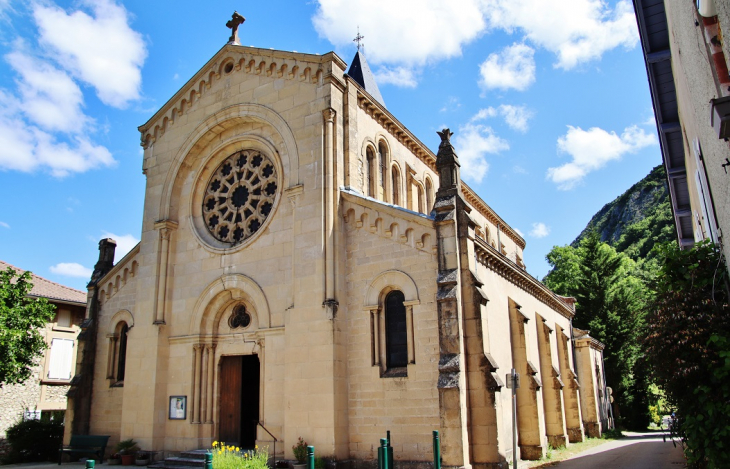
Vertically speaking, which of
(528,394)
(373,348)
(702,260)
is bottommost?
(528,394)

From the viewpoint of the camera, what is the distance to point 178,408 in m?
19.0

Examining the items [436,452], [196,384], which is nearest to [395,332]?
[436,452]

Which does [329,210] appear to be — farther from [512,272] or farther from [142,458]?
[142,458]

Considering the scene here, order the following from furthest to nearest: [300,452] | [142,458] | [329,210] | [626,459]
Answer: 1. [626,459]
2. [142,458]
3. [329,210]
4. [300,452]

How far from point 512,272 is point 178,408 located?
12.9m

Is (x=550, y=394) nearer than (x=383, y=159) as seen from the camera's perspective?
No

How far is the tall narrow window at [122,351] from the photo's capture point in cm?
2152

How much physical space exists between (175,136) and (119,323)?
7.75 metres

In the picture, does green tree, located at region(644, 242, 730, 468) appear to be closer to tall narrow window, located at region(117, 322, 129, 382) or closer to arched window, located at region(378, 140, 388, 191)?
arched window, located at region(378, 140, 388, 191)

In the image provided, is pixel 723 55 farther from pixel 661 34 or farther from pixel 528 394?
pixel 528 394

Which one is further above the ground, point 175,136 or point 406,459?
point 175,136

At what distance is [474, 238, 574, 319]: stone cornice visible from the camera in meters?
17.7

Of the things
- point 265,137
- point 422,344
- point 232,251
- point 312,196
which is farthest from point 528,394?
point 265,137

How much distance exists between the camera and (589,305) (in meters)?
39.6
